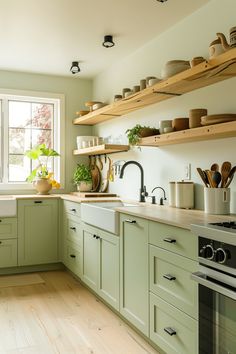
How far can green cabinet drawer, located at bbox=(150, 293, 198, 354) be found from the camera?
6.46ft

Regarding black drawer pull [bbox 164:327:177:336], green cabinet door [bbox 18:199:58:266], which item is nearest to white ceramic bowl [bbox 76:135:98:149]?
green cabinet door [bbox 18:199:58:266]

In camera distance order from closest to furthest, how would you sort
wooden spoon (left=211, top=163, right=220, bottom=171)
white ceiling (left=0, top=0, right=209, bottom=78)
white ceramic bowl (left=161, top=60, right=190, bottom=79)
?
wooden spoon (left=211, top=163, right=220, bottom=171), white ceramic bowl (left=161, top=60, right=190, bottom=79), white ceiling (left=0, top=0, right=209, bottom=78)

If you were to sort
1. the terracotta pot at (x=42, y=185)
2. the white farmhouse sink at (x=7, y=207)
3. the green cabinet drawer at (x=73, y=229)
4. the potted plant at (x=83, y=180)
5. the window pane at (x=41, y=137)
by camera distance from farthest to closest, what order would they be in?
1. the window pane at (x=41, y=137)
2. the potted plant at (x=83, y=180)
3. the terracotta pot at (x=42, y=185)
4. the white farmhouse sink at (x=7, y=207)
5. the green cabinet drawer at (x=73, y=229)

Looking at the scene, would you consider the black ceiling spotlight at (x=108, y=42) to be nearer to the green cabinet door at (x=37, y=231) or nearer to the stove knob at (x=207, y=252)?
the green cabinet door at (x=37, y=231)

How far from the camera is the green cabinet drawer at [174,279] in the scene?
1.96 metres

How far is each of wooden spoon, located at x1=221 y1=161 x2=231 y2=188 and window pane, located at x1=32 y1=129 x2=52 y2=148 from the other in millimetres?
3036

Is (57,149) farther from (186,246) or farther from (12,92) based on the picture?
(186,246)

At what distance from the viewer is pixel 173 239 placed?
2105 mm

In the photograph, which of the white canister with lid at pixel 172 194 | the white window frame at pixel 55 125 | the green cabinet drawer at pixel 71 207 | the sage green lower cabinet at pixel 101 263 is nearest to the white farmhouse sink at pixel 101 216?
the sage green lower cabinet at pixel 101 263

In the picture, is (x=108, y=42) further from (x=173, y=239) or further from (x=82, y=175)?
(x=173, y=239)

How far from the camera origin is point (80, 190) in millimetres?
4680

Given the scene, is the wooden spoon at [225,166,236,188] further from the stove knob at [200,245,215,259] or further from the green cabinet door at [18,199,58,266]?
the green cabinet door at [18,199,58,266]

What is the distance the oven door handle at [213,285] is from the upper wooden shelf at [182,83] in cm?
121

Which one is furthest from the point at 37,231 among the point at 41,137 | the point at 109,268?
the point at 109,268
